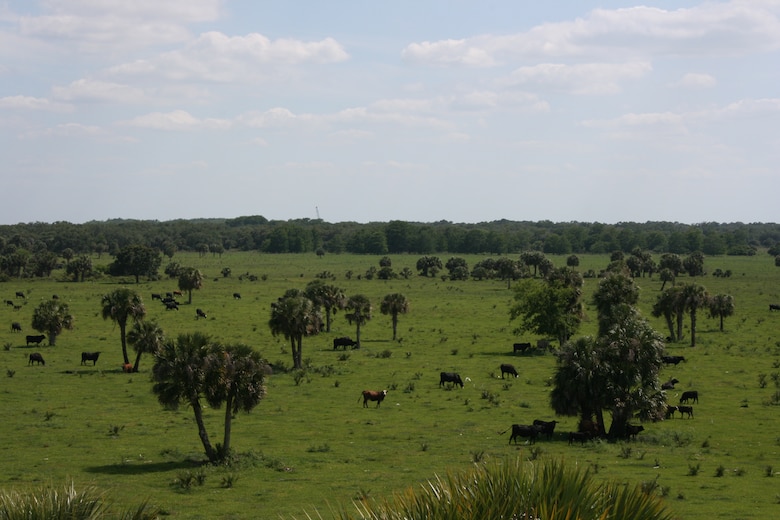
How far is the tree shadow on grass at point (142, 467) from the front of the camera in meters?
29.5

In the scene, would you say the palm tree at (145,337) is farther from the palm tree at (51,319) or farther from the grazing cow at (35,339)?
the grazing cow at (35,339)

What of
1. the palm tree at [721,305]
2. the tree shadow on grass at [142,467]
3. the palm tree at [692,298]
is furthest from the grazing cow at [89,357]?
the palm tree at [721,305]

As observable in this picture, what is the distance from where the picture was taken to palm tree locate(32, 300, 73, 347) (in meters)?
63.4

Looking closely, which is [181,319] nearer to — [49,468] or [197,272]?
[197,272]

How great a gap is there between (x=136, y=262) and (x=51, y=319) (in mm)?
71179

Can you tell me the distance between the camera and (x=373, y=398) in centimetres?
4322

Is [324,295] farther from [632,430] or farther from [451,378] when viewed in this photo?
[632,430]

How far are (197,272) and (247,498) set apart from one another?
77.7 meters

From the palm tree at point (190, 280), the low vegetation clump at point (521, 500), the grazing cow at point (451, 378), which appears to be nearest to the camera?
the low vegetation clump at point (521, 500)

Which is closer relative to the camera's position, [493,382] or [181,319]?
[493,382]

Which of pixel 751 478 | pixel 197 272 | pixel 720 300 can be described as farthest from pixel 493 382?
pixel 197 272

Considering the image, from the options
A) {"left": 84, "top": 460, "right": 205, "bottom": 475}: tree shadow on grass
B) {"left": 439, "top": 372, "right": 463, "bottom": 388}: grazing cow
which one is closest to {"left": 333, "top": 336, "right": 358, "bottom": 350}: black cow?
{"left": 439, "top": 372, "right": 463, "bottom": 388}: grazing cow

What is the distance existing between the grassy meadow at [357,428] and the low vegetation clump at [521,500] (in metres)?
1.63

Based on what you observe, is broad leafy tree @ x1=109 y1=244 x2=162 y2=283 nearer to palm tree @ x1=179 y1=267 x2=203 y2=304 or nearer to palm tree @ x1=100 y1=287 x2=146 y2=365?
palm tree @ x1=179 y1=267 x2=203 y2=304
